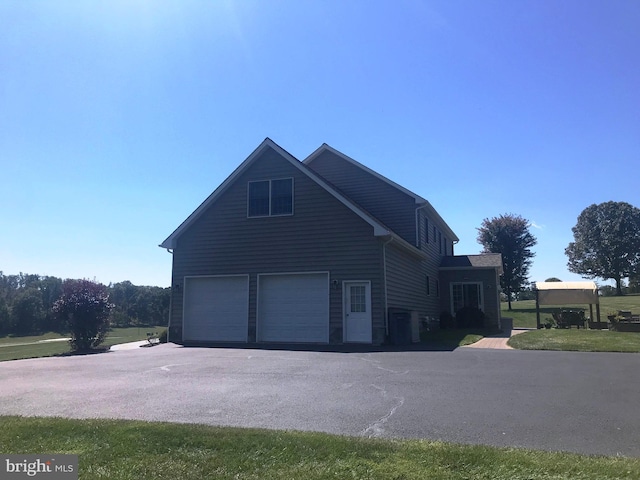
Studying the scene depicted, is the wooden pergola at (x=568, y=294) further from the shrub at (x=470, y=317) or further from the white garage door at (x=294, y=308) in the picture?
the white garage door at (x=294, y=308)

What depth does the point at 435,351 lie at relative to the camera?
1391cm

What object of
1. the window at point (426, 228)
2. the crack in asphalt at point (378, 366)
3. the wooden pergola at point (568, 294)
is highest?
the window at point (426, 228)

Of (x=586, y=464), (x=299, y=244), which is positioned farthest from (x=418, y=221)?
(x=586, y=464)

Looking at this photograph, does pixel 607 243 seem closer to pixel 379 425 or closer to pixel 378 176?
pixel 378 176

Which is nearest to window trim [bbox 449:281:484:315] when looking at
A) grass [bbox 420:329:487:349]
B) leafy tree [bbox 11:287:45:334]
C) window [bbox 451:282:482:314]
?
window [bbox 451:282:482:314]

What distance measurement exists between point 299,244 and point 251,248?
1.92m

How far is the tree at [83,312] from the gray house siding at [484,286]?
1678 centimetres

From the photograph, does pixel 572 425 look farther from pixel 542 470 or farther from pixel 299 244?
pixel 299 244

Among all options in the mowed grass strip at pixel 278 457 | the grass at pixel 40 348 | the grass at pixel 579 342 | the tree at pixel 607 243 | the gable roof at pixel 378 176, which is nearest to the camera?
the mowed grass strip at pixel 278 457

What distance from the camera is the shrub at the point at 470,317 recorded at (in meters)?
24.3

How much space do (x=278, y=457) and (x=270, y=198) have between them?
14883 millimetres

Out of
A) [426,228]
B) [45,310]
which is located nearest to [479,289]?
[426,228]

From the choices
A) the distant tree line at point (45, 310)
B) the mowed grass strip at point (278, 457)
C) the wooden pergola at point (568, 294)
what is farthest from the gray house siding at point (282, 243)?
the distant tree line at point (45, 310)

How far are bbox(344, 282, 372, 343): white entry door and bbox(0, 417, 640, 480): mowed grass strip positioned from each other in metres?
11.9
